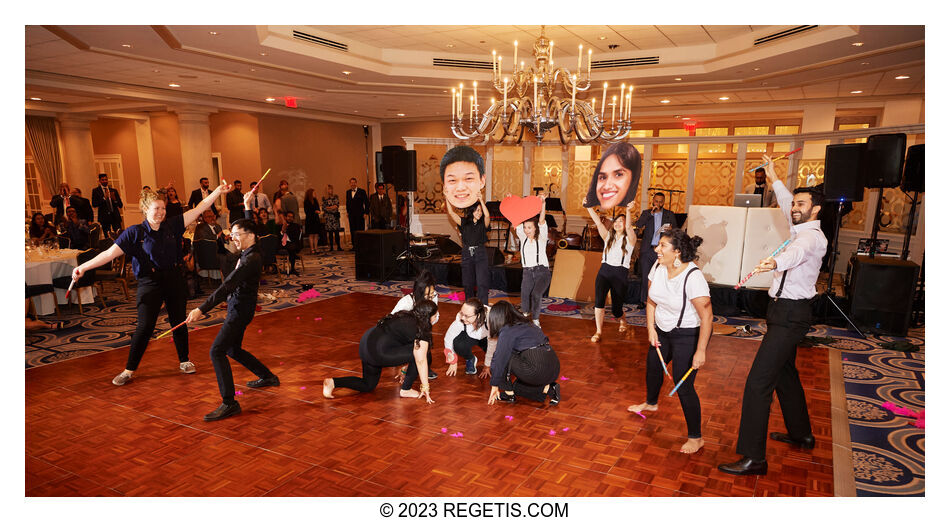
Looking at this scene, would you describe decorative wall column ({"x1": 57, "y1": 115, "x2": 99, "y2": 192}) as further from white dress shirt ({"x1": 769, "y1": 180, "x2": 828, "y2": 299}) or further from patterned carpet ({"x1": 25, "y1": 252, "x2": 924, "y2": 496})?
white dress shirt ({"x1": 769, "y1": 180, "x2": 828, "y2": 299})

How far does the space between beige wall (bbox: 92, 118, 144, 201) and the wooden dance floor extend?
12.2 meters

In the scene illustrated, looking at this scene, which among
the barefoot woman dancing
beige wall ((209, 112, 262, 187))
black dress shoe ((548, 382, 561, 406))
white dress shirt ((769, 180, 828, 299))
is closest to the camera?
white dress shirt ((769, 180, 828, 299))

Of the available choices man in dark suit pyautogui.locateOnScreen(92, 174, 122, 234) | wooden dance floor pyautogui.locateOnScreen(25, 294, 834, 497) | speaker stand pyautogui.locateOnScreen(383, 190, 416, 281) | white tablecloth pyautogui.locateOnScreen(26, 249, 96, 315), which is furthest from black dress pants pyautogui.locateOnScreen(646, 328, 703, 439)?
man in dark suit pyautogui.locateOnScreen(92, 174, 122, 234)

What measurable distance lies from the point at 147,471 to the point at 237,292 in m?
1.28

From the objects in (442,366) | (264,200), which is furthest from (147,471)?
(264,200)

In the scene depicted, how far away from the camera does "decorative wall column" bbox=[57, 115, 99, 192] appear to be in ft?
45.6

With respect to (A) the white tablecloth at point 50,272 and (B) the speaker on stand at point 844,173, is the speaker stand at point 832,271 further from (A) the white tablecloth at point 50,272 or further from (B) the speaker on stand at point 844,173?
(A) the white tablecloth at point 50,272

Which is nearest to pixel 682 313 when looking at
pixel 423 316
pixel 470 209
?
pixel 423 316

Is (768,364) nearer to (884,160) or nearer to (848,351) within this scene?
(848,351)

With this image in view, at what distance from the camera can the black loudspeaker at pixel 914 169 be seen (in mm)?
6137

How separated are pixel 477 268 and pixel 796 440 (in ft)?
10.8

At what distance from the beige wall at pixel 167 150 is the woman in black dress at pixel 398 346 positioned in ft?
39.7

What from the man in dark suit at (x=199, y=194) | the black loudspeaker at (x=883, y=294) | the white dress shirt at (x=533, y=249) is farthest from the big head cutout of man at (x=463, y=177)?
the man in dark suit at (x=199, y=194)

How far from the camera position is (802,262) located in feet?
9.55
